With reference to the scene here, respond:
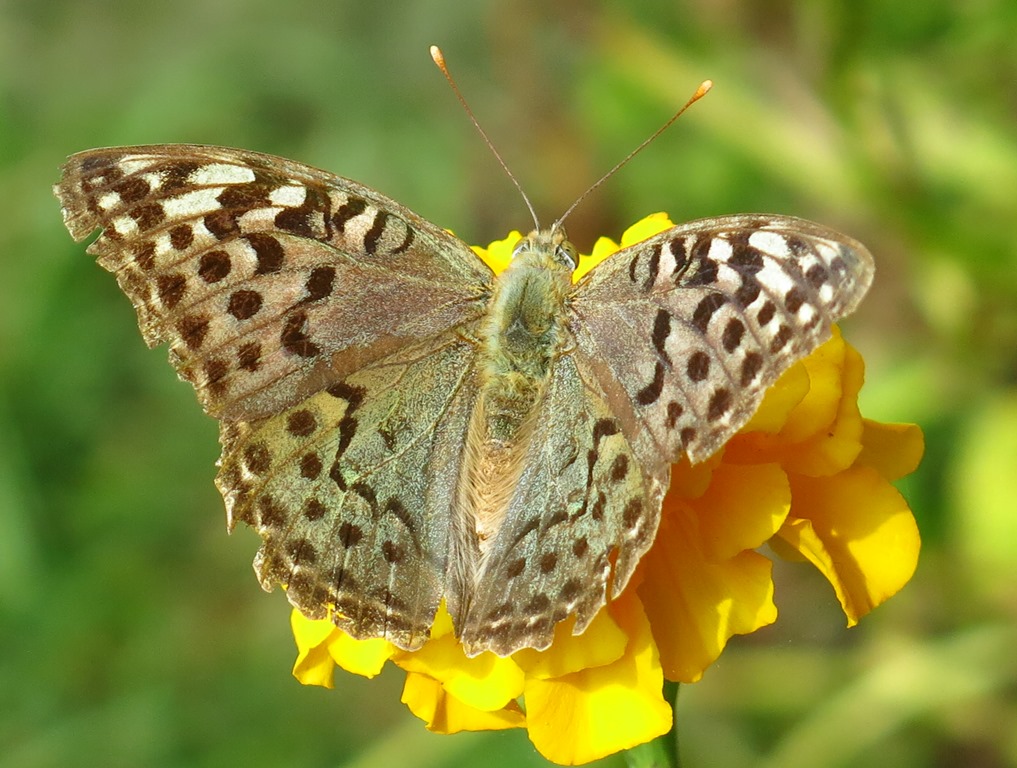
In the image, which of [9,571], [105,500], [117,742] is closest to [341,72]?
[105,500]

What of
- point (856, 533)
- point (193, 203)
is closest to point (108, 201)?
point (193, 203)

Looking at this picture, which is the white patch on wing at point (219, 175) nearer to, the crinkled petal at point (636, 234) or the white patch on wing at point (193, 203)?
the white patch on wing at point (193, 203)

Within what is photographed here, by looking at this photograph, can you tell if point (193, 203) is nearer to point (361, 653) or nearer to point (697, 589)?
point (361, 653)

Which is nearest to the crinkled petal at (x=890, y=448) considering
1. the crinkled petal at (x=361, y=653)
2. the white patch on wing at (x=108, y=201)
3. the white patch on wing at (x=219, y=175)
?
the crinkled petal at (x=361, y=653)

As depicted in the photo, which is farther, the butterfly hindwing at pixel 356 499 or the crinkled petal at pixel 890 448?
the crinkled petal at pixel 890 448

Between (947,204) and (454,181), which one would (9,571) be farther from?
(947,204)

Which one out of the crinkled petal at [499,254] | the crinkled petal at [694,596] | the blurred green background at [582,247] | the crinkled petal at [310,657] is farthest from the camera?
the blurred green background at [582,247]

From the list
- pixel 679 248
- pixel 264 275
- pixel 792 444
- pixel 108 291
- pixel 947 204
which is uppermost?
pixel 264 275

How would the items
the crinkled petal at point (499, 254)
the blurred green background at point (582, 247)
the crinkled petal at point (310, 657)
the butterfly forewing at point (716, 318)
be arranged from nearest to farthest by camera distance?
the butterfly forewing at point (716, 318) < the crinkled petal at point (310, 657) < the crinkled petal at point (499, 254) < the blurred green background at point (582, 247)

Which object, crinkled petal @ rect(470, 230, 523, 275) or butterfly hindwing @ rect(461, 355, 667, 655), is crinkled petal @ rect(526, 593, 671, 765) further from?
crinkled petal @ rect(470, 230, 523, 275)
